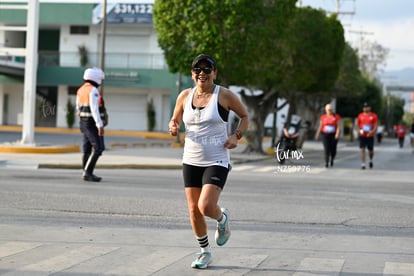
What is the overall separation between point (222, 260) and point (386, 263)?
155 centimetres

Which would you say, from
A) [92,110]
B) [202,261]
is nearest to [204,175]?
[202,261]

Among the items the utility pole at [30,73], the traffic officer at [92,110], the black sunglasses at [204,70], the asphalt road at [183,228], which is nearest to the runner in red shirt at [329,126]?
the asphalt road at [183,228]

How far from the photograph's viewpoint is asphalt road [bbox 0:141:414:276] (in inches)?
285

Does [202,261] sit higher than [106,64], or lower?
lower

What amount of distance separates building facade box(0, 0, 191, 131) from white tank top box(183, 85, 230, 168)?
4062 cm

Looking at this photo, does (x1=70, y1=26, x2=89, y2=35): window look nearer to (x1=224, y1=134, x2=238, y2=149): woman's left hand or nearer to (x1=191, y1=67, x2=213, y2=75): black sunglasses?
(x1=191, y1=67, x2=213, y2=75): black sunglasses

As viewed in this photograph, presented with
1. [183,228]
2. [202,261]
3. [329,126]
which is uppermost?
[329,126]

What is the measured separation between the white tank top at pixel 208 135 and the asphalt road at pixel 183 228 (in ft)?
3.18

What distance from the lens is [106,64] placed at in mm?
48250

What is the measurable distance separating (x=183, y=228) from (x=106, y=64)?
39485mm

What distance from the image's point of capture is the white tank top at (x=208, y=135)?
283 inches

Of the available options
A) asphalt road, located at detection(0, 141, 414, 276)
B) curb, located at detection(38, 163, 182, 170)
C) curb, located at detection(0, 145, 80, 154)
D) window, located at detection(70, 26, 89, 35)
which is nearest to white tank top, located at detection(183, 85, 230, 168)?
asphalt road, located at detection(0, 141, 414, 276)

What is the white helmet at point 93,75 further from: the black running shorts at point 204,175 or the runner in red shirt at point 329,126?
the runner in red shirt at point 329,126

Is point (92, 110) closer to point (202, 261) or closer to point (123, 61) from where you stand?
point (202, 261)
